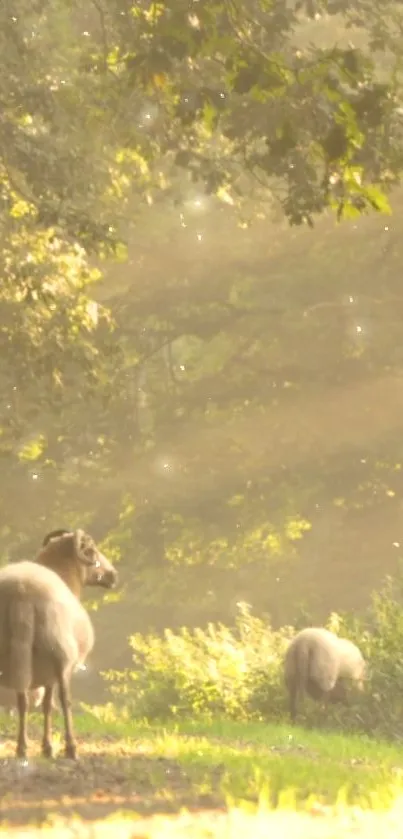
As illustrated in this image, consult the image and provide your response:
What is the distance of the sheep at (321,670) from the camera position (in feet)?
59.3

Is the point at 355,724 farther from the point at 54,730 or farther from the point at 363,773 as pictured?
the point at 363,773

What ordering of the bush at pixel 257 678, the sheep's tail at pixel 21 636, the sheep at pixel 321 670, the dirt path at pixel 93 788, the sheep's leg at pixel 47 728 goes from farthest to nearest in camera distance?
the sheep at pixel 321 670, the bush at pixel 257 678, the sheep's leg at pixel 47 728, the sheep's tail at pixel 21 636, the dirt path at pixel 93 788

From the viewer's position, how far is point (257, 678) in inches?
763

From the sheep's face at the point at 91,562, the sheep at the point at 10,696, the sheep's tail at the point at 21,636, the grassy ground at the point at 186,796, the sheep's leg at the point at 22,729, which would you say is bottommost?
the grassy ground at the point at 186,796

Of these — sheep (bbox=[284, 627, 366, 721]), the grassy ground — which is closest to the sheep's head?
the grassy ground

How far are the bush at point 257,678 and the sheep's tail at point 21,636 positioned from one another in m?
9.02

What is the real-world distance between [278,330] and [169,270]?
12.6 feet

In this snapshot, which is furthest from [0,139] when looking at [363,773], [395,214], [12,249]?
[395,214]

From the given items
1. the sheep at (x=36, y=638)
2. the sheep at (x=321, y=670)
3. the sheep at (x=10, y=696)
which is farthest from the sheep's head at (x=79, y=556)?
the sheep at (x=321, y=670)

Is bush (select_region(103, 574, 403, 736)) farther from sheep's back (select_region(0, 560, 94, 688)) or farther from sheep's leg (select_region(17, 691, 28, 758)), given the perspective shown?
sheep's back (select_region(0, 560, 94, 688))

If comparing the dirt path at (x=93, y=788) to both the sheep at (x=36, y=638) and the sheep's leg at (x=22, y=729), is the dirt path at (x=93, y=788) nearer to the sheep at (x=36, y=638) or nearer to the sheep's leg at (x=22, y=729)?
the sheep's leg at (x=22, y=729)

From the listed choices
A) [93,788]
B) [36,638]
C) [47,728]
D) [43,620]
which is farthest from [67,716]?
[93,788]

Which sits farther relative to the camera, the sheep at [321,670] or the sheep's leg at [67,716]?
the sheep at [321,670]

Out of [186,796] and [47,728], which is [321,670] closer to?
[47,728]
